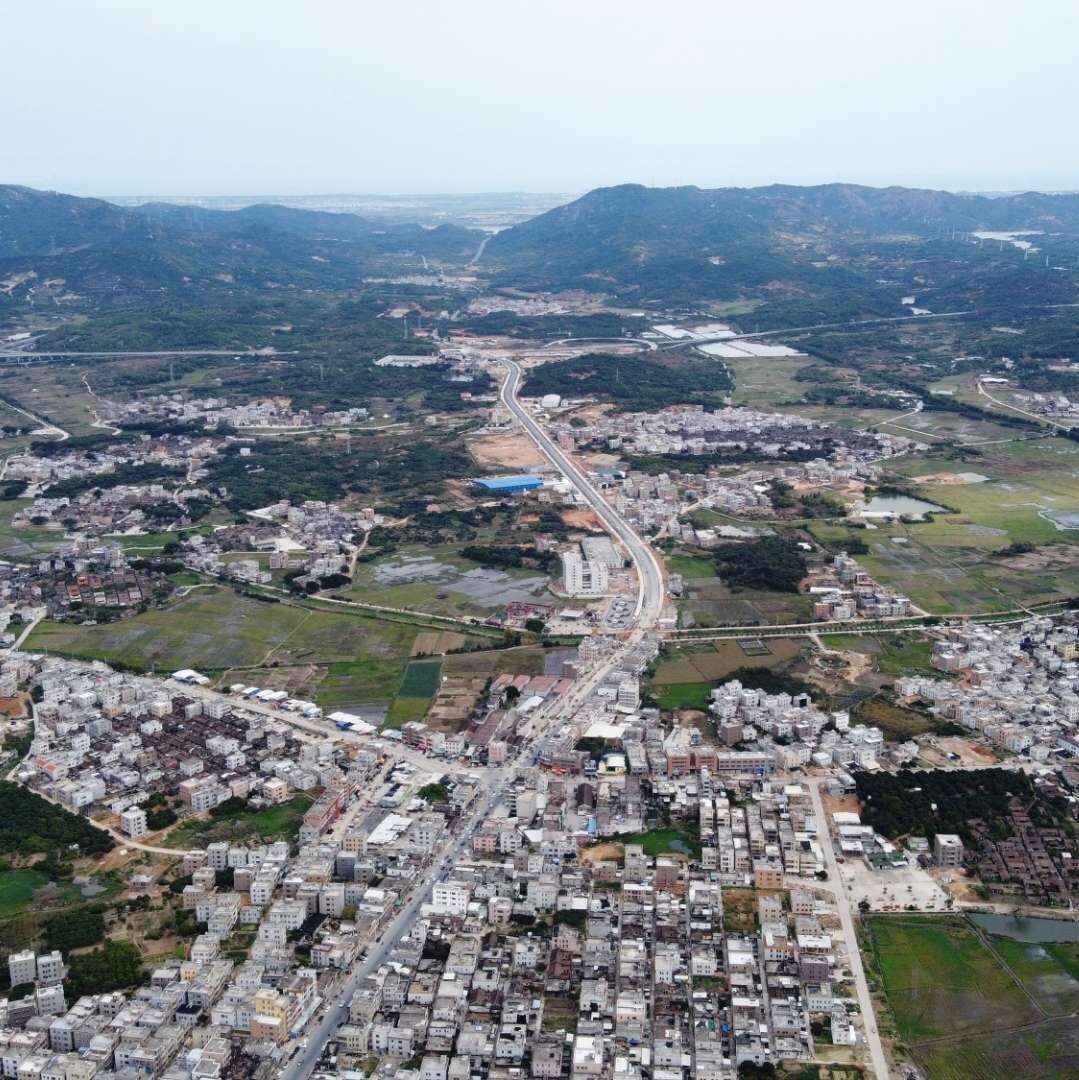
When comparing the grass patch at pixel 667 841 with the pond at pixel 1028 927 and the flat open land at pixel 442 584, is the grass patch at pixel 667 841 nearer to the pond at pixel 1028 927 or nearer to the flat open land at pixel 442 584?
the pond at pixel 1028 927

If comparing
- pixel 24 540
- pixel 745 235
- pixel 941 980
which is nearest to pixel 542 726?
pixel 941 980

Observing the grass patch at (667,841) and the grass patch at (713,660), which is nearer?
the grass patch at (667,841)

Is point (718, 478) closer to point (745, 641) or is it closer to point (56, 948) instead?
Result: point (745, 641)

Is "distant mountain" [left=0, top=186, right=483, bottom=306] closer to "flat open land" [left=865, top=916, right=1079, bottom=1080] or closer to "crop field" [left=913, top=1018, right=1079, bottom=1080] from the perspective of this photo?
"flat open land" [left=865, top=916, right=1079, bottom=1080]

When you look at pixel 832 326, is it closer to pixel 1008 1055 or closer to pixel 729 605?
pixel 729 605

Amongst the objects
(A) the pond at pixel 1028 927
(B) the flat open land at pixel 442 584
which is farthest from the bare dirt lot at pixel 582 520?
(A) the pond at pixel 1028 927
